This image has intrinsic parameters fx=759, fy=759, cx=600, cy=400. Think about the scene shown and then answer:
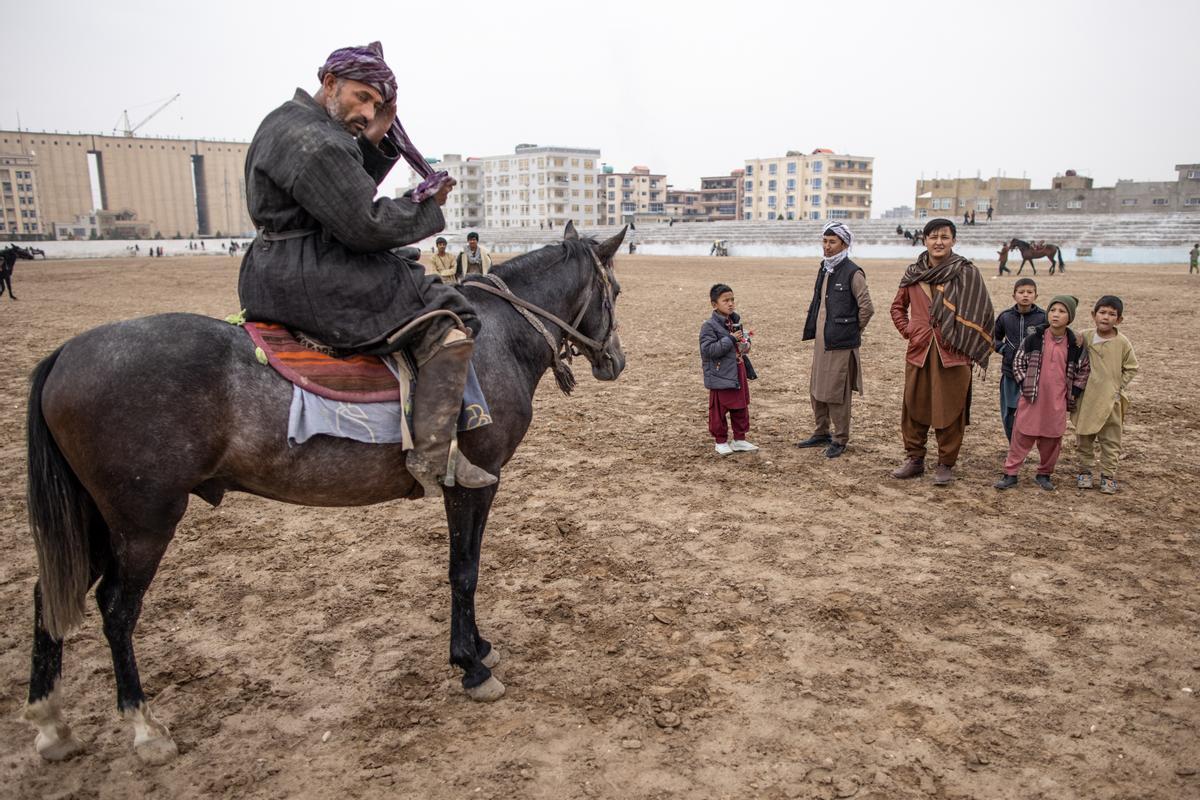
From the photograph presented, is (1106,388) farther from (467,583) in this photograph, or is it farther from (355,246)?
(355,246)

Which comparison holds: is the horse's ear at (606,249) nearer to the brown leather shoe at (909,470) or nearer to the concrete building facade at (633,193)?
the brown leather shoe at (909,470)

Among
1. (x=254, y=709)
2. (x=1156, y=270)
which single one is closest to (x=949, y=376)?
(x=254, y=709)

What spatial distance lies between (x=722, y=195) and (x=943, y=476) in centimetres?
12703

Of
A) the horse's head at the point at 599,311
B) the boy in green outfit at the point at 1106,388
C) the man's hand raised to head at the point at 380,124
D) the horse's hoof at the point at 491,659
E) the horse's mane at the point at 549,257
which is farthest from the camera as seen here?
the boy in green outfit at the point at 1106,388

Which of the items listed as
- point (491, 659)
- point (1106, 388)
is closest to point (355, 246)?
point (491, 659)

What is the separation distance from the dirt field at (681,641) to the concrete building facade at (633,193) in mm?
120687

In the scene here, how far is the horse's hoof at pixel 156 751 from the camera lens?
118 inches

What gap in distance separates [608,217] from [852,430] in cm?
11908

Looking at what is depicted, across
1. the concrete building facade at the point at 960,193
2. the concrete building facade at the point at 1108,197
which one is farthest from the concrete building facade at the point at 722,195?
the concrete building facade at the point at 1108,197

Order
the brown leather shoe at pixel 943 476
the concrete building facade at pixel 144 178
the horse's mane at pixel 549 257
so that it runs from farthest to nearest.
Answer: the concrete building facade at pixel 144 178
the brown leather shoe at pixel 943 476
the horse's mane at pixel 549 257

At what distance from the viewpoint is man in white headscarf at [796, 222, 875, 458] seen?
696 cm

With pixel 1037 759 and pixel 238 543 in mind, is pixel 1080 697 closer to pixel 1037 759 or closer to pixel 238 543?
pixel 1037 759

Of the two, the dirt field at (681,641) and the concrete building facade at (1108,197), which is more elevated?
the concrete building facade at (1108,197)

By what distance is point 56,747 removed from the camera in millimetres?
3008
